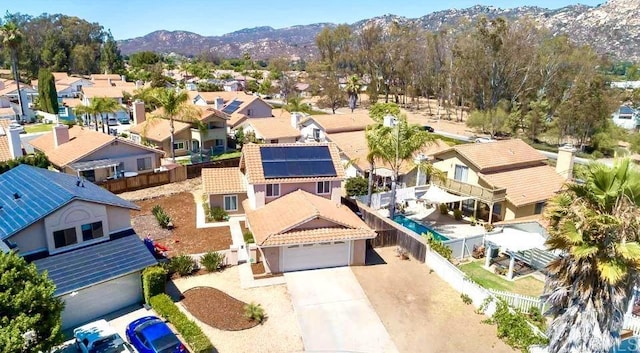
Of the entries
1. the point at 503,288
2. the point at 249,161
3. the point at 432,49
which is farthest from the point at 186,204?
the point at 432,49

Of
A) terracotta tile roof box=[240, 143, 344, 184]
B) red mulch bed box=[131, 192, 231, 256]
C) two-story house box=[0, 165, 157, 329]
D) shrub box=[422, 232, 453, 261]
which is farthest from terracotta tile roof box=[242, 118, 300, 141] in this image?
→ two-story house box=[0, 165, 157, 329]

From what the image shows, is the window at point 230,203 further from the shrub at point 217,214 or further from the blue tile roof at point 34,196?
the blue tile roof at point 34,196

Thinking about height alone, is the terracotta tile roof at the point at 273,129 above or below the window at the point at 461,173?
above

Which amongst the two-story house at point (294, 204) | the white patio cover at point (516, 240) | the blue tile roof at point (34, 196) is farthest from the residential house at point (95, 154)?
the white patio cover at point (516, 240)

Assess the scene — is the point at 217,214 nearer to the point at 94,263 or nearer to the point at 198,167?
the point at 198,167

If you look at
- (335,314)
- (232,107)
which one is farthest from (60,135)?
(335,314)

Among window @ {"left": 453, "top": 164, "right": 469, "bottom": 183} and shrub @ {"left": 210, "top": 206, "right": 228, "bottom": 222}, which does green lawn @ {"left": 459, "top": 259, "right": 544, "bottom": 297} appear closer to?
window @ {"left": 453, "top": 164, "right": 469, "bottom": 183}
